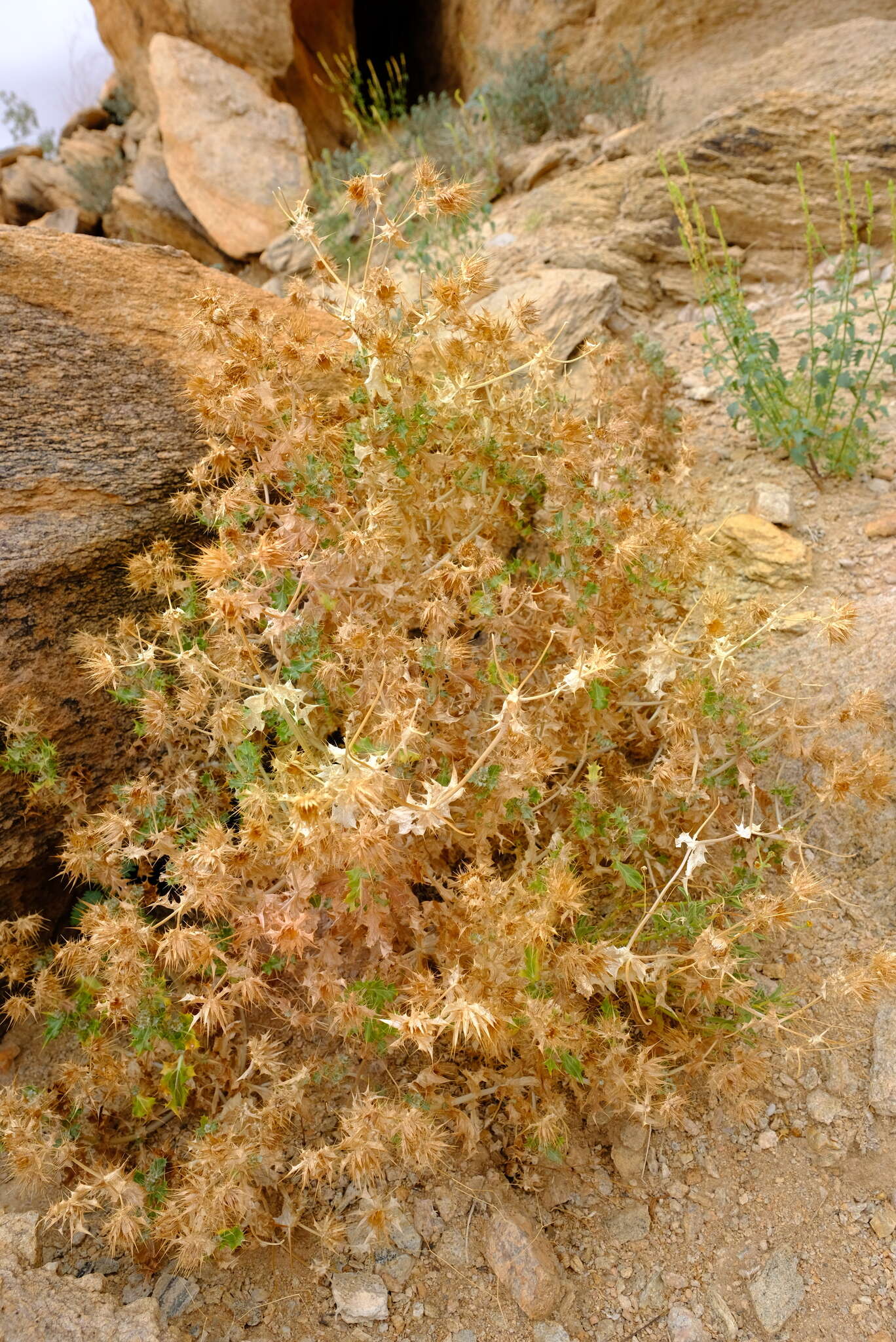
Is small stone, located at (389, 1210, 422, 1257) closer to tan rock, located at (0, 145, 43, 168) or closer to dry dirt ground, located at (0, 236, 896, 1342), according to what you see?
dry dirt ground, located at (0, 236, 896, 1342)

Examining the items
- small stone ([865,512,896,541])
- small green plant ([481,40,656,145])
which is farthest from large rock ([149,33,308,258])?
small stone ([865,512,896,541])

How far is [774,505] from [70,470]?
2406 millimetres

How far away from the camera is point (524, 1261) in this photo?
196 centimetres

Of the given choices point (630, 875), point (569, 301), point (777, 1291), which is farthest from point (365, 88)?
point (777, 1291)

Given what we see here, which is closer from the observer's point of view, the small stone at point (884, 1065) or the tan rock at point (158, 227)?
the small stone at point (884, 1065)

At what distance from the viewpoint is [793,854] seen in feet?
8.19

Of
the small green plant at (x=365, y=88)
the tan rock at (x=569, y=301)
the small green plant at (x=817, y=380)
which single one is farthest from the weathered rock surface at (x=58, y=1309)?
the small green plant at (x=365, y=88)

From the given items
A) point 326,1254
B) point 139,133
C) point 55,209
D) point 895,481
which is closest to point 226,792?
point 326,1254

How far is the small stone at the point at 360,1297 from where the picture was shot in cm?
192

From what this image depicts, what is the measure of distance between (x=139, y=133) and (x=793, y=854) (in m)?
9.66

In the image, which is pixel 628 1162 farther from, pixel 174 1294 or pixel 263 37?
pixel 263 37

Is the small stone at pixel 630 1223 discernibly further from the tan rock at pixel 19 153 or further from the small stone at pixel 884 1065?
the tan rock at pixel 19 153

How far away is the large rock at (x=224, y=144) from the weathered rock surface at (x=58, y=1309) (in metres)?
7.06

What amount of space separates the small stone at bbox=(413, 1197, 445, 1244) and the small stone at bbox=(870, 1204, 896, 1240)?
92 centimetres
